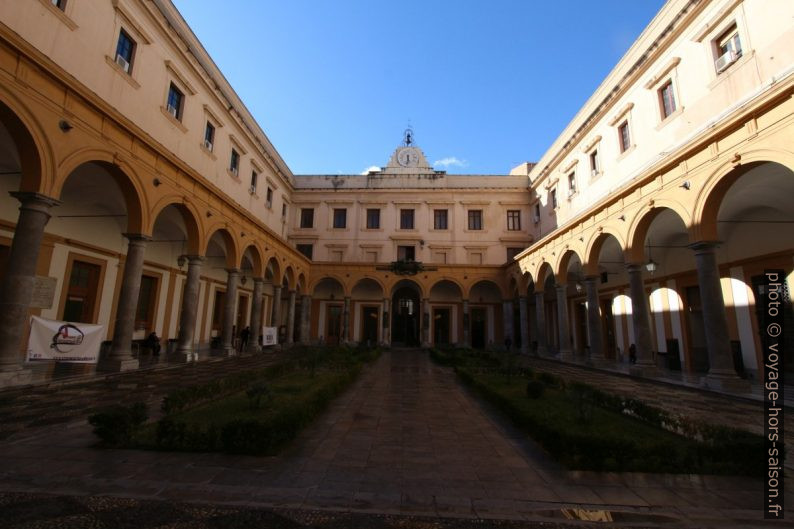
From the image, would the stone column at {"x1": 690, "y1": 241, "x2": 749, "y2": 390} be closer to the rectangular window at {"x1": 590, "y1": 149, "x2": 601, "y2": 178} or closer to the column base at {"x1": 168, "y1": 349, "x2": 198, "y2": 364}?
the rectangular window at {"x1": 590, "y1": 149, "x2": 601, "y2": 178}

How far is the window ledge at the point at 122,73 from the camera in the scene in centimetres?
1094

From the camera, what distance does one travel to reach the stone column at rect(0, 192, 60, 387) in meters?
7.48

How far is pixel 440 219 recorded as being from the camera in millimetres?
29406

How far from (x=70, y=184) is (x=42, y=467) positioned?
11685 millimetres

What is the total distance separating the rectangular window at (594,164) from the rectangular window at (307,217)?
19.9 meters

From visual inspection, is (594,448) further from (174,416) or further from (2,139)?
(2,139)

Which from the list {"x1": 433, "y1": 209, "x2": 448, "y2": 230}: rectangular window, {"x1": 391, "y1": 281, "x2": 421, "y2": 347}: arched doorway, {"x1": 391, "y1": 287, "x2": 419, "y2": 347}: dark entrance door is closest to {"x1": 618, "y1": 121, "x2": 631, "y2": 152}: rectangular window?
{"x1": 433, "y1": 209, "x2": 448, "y2": 230}: rectangular window

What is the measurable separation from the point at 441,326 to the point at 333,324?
8.51 meters

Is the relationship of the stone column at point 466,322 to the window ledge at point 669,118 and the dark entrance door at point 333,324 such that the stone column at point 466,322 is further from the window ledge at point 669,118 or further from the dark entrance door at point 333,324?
the window ledge at point 669,118

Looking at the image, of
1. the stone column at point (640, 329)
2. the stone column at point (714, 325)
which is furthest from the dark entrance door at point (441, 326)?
the stone column at point (714, 325)

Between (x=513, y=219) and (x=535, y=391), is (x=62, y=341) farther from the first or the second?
(x=513, y=219)

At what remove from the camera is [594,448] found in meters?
4.23

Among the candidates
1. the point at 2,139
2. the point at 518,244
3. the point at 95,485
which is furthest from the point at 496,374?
the point at 518,244

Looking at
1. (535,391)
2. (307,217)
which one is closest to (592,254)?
(535,391)
